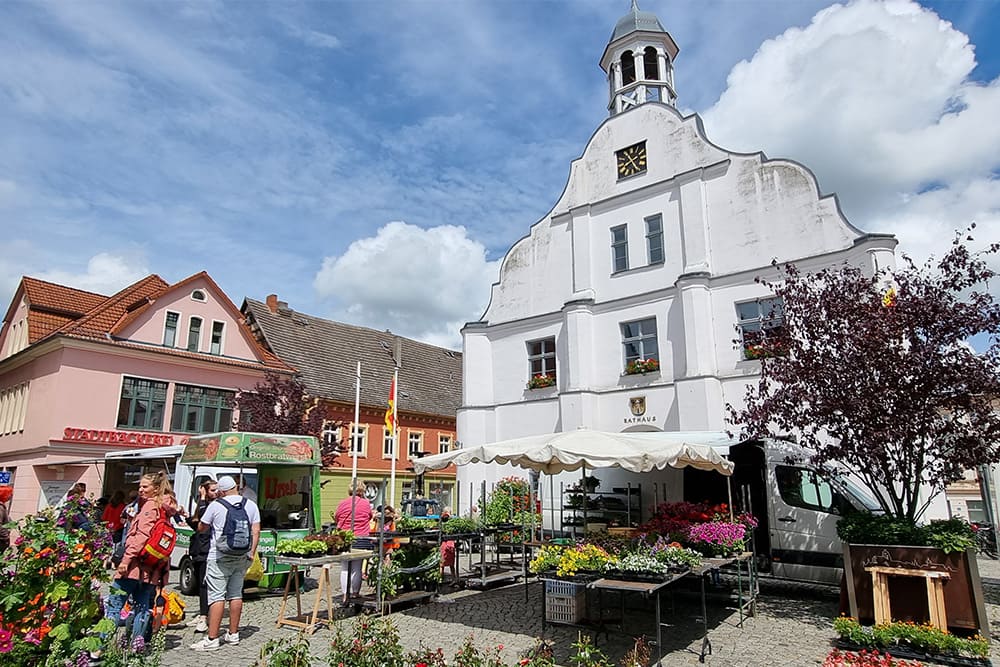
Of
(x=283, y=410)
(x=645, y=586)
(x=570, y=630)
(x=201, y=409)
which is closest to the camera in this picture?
(x=645, y=586)

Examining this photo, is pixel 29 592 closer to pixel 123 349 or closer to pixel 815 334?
pixel 815 334

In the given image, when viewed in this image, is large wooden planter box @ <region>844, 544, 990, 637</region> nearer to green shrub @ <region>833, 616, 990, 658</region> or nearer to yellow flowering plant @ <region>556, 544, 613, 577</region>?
green shrub @ <region>833, 616, 990, 658</region>

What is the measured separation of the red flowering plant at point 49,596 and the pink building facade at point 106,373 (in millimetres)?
18659

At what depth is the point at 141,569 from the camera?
23.4 ft

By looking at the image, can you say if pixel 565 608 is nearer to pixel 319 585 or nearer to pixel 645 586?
pixel 645 586

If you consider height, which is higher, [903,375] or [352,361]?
[352,361]

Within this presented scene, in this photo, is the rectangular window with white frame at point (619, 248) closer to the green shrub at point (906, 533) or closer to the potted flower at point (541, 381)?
the potted flower at point (541, 381)

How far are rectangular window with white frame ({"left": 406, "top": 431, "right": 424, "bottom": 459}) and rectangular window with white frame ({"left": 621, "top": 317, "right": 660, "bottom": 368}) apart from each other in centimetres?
1857

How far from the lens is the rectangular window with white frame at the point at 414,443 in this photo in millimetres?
35406

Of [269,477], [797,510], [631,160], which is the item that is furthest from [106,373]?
[797,510]

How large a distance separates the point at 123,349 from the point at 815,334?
2315 centimetres

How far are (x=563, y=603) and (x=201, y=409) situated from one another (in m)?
21.5

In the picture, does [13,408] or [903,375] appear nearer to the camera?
[903,375]

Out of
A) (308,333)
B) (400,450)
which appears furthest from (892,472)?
(308,333)
